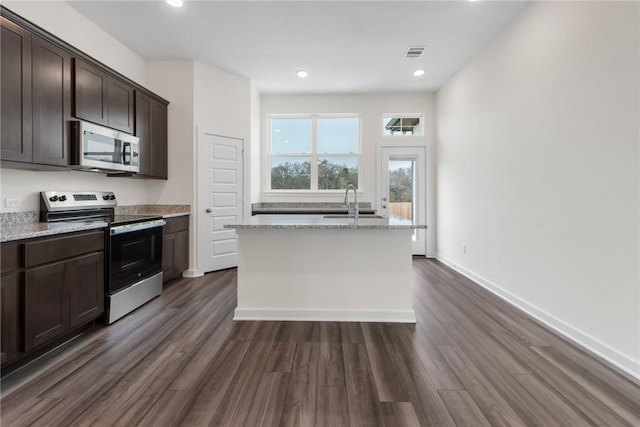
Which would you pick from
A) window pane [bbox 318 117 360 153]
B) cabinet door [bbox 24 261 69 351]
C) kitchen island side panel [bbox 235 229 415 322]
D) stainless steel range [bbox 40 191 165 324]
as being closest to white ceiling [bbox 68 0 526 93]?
window pane [bbox 318 117 360 153]

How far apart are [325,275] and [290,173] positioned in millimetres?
3361

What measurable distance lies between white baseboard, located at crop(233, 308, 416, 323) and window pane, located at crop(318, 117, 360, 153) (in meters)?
3.66

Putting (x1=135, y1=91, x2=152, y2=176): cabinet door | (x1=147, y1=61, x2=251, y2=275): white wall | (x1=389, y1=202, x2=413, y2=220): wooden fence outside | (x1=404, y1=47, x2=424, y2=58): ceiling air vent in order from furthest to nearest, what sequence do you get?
(x1=389, y1=202, x2=413, y2=220): wooden fence outside → (x1=147, y1=61, x2=251, y2=275): white wall → (x1=404, y1=47, x2=424, y2=58): ceiling air vent → (x1=135, y1=91, x2=152, y2=176): cabinet door

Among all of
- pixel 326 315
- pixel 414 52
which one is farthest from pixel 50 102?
pixel 414 52

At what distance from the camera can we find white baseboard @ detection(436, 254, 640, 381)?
1.92 m

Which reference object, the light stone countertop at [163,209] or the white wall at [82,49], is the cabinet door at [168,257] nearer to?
the light stone countertop at [163,209]

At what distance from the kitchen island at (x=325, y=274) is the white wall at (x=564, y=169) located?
123 centimetres

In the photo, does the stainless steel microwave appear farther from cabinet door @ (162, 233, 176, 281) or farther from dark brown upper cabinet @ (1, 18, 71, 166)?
cabinet door @ (162, 233, 176, 281)

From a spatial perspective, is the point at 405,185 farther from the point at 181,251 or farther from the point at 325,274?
the point at 181,251

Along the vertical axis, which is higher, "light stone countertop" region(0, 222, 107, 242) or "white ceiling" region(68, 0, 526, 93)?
"white ceiling" region(68, 0, 526, 93)

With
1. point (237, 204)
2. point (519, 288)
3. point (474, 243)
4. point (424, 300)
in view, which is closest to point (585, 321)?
point (519, 288)

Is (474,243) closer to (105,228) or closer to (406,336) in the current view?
(406,336)

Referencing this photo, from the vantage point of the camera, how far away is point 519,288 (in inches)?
120

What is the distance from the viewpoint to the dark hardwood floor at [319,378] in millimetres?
1545
